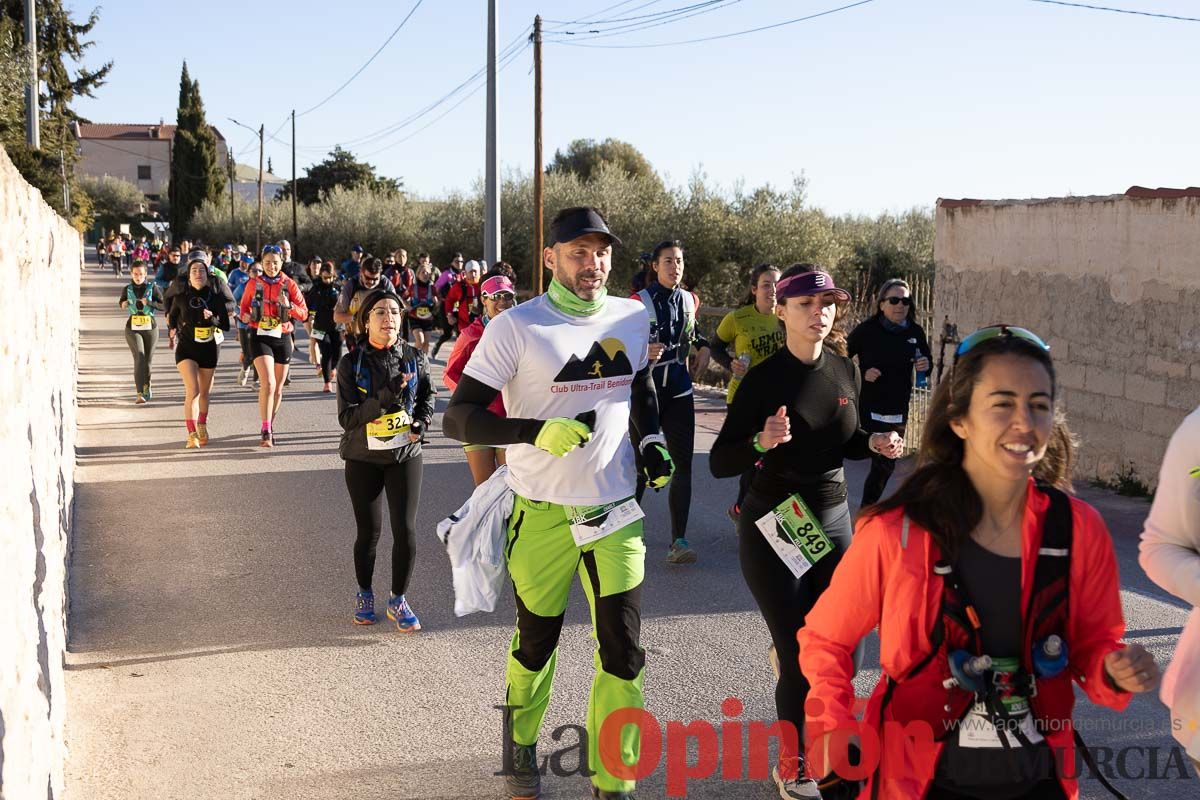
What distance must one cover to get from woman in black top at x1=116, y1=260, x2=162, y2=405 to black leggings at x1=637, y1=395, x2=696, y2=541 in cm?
957

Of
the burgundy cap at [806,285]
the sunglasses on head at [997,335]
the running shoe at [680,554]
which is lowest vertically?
the running shoe at [680,554]

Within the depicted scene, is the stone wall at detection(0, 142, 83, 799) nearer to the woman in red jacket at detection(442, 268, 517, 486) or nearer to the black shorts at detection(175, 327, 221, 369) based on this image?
the woman in red jacket at detection(442, 268, 517, 486)

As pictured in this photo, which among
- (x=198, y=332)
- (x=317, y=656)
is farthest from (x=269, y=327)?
(x=317, y=656)

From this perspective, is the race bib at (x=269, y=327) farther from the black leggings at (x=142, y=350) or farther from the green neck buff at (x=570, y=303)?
the green neck buff at (x=570, y=303)

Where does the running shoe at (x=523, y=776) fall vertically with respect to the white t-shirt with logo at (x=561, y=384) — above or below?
below

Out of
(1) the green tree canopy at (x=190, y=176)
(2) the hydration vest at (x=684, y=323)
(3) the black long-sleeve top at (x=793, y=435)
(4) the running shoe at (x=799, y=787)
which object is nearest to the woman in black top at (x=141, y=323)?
(2) the hydration vest at (x=684, y=323)

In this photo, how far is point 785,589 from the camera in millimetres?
4297

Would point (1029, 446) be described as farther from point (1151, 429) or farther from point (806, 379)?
point (1151, 429)

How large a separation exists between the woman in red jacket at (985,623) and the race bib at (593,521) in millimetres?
1643

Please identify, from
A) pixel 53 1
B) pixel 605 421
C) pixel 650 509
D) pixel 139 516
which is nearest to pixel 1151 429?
pixel 650 509

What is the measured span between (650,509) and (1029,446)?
6808 millimetres

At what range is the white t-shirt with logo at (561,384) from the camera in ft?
14.1

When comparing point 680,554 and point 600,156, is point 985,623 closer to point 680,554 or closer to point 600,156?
point 680,554

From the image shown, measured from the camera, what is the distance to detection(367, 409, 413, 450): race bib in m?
6.41
